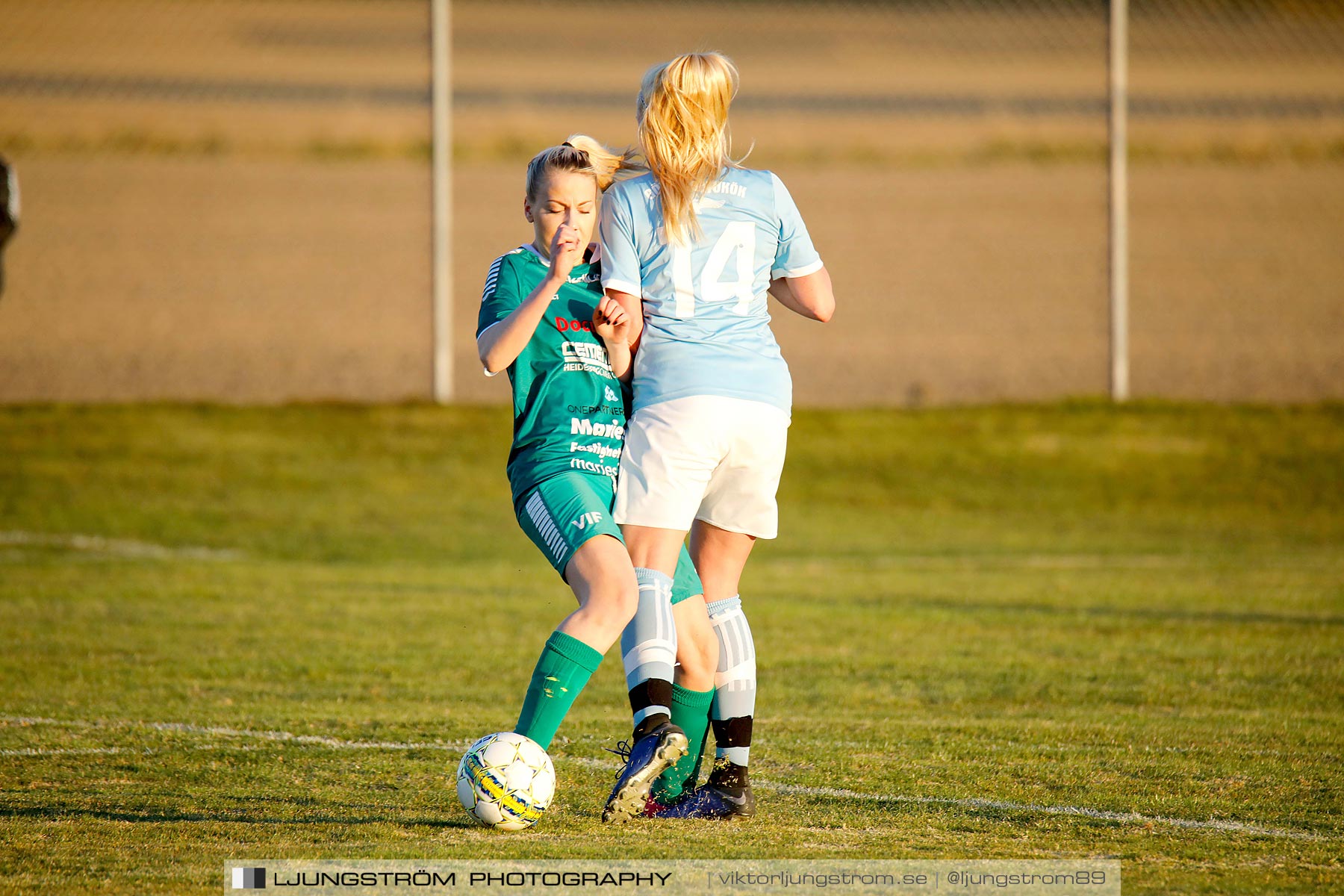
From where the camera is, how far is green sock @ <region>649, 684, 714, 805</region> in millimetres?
4438

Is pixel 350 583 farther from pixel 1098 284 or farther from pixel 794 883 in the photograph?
pixel 1098 284

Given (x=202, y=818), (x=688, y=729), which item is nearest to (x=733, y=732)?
(x=688, y=729)

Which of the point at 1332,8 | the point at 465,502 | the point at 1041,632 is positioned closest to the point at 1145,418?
the point at 1332,8

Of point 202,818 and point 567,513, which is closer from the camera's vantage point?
point 567,513

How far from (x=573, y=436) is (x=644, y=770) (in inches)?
34.8

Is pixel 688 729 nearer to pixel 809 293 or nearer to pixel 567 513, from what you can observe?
pixel 567 513

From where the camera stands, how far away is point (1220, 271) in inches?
873

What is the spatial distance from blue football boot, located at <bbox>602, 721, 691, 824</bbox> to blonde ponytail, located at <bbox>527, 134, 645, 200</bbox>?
57.6 inches

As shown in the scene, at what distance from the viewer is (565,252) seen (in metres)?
4.12

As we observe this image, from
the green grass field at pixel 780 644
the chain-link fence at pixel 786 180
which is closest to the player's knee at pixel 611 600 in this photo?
Answer: the green grass field at pixel 780 644

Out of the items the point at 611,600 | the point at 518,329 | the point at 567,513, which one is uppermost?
the point at 518,329

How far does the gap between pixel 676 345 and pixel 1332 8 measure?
13992mm

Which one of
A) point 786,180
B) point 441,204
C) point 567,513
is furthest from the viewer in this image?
point 786,180

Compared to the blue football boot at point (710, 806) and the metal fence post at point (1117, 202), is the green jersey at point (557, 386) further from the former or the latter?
the metal fence post at point (1117, 202)
